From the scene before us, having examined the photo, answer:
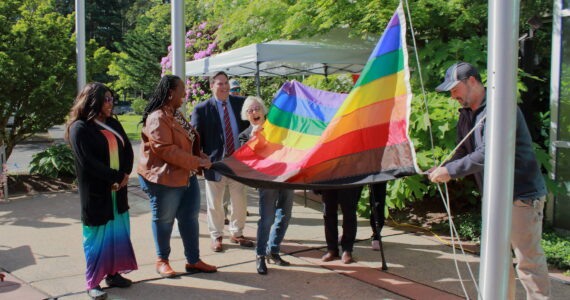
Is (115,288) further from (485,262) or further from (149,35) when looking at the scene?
(149,35)

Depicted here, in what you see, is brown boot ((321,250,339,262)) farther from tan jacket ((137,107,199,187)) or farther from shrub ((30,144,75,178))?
shrub ((30,144,75,178))

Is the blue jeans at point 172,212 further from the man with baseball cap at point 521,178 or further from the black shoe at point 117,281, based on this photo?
the man with baseball cap at point 521,178

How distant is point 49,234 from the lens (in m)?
6.48

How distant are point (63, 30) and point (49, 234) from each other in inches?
224

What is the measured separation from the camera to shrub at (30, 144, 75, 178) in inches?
398

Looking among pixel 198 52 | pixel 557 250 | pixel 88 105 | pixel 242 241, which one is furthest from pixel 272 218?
pixel 198 52

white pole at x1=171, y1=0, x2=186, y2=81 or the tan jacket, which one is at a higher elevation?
white pole at x1=171, y1=0, x2=186, y2=81

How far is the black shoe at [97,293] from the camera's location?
4305mm

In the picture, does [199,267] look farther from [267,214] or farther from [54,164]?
[54,164]

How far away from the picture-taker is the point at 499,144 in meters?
2.70

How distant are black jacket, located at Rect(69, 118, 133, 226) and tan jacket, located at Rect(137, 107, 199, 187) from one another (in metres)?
0.30

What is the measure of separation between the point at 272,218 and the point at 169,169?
113cm

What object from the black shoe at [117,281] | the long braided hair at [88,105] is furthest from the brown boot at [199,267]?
the long braided hair at [88,105]

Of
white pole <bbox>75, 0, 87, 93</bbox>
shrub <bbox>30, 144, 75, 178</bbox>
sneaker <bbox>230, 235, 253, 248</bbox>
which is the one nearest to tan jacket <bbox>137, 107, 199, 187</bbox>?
sneaker <bbox>230, 235, 253, 248</bbox>
